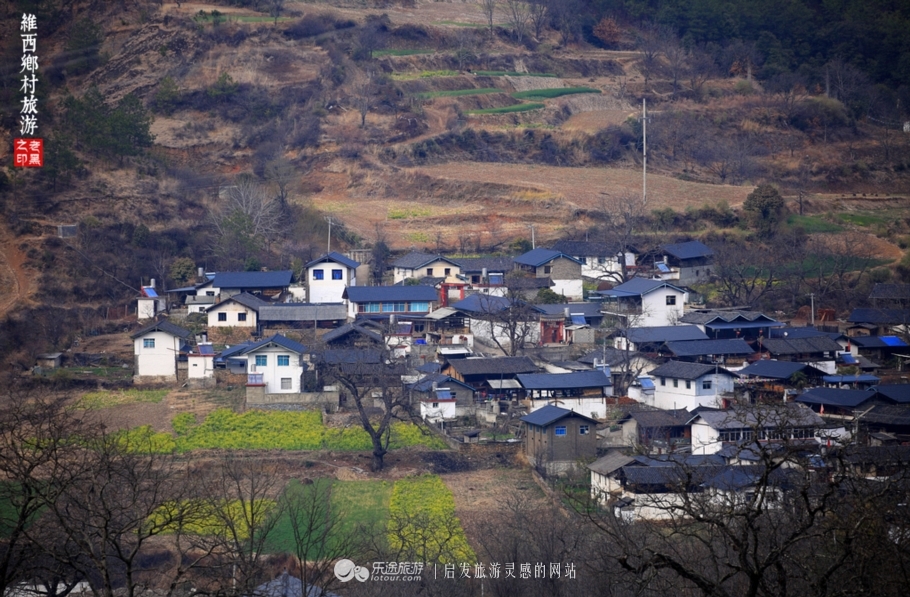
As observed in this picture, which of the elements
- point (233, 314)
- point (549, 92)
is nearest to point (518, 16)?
point (549, 92)

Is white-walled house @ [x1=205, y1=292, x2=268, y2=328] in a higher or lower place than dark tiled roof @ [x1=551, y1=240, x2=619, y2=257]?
lower

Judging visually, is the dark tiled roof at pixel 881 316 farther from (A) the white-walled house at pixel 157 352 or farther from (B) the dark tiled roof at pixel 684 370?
(A) the white-walled house at pixel 157 352

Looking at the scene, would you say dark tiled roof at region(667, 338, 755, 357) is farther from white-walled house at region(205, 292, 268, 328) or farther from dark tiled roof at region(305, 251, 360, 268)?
white-walled house at region(205, 292, 268, 328)

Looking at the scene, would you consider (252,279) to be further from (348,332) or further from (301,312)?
(348,332)

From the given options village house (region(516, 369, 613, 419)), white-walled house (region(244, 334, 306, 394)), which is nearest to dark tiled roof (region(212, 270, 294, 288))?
white-walled house (region(244, 334, 306, 394))

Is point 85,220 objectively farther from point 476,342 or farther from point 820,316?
point 820,316

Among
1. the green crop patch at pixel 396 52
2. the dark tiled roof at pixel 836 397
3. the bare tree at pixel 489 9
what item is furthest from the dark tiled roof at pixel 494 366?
the bare tree at pixel 489 9

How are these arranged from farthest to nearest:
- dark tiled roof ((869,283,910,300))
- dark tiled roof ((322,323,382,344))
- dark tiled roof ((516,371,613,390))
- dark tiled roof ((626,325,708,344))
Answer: dark tiled roof ((869,283,910,300)) → dark tiled roof ((322,323,382,344)) → dark tiled roof ((626,325,708,344)) → dark tiled roof ((516,371,613,390))
